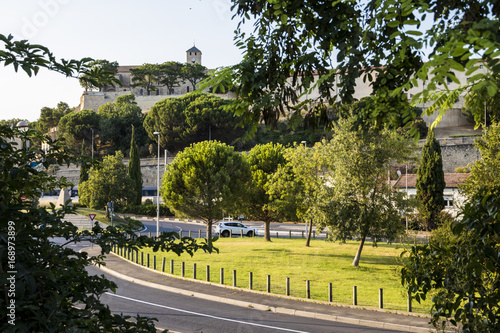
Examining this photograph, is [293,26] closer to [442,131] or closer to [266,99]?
[266,99]

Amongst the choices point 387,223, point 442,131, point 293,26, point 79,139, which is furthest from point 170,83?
point 293,26

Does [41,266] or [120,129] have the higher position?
[120,129]

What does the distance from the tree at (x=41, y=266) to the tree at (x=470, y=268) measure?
8.09 feet

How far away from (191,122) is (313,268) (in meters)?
54.5

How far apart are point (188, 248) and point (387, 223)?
68.1 feet

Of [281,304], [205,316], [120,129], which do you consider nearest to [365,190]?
Result: [281,304]

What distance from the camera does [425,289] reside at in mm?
4793

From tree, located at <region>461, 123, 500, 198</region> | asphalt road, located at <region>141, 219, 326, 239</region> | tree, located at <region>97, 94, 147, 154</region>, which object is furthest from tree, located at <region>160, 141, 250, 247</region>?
tree, located at <region>97, 94, 147, 154</region>

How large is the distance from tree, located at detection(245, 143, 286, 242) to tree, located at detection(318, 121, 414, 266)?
1096 centimetres

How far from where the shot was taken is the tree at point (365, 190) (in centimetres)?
2380

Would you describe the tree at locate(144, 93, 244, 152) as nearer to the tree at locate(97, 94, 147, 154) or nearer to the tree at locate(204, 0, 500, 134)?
the tree at locate(97, 94, 147, 154)

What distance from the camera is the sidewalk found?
15.2 metres

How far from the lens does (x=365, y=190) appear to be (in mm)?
23859

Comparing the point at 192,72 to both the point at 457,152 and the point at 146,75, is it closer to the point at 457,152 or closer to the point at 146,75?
the point at 146,75
